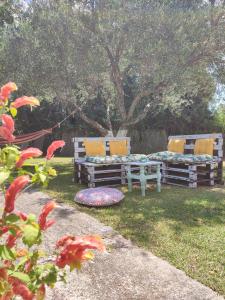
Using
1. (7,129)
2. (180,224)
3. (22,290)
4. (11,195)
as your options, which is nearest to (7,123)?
(7,129)

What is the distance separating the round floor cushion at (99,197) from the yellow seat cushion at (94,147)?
2.30m

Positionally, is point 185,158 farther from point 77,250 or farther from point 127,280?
point 77,250

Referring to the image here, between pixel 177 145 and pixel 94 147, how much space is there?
6.65ft

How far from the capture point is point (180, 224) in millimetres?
4168

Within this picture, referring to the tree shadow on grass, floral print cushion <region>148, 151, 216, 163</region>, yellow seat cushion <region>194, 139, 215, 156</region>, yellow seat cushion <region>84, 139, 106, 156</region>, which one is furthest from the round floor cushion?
yellow seat cushion <region>194, 139, 215, 156</region>

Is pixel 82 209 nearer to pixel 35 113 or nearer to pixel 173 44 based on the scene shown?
pixel 173 44

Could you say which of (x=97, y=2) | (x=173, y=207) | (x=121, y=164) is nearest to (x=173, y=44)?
(x=97, y=2)

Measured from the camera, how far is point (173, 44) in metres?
8.07

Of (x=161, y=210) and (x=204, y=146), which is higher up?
(x=204, y=146)

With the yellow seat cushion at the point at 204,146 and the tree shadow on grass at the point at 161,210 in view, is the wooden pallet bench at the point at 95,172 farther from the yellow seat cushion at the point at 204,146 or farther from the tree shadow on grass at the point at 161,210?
the yellow seat cushion at the point at 204,146

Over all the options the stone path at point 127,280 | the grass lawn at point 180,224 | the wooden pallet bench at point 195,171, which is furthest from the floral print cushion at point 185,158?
the stone path at point 127,280

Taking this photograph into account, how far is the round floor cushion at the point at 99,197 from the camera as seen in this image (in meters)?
5.17

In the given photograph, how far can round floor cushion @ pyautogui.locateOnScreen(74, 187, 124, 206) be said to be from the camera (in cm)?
517

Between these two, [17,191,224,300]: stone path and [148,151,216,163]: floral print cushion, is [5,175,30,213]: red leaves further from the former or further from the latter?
[148,151,216,163]: floral print cushion
